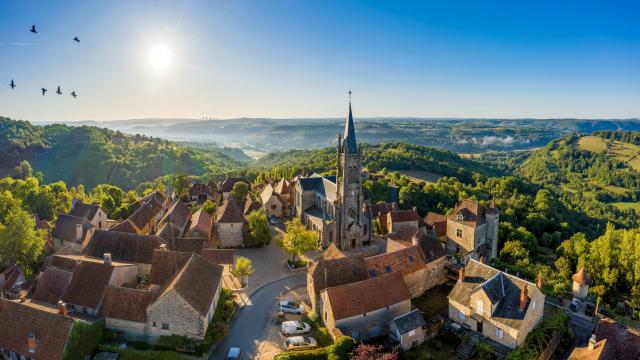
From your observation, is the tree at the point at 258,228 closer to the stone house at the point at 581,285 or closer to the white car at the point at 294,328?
the white car at the point at 294,328

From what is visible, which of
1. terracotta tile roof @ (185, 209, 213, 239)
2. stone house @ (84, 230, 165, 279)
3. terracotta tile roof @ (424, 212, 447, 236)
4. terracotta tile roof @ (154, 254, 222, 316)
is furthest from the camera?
terracotta tile roof @ (424, 212, 447, 236)

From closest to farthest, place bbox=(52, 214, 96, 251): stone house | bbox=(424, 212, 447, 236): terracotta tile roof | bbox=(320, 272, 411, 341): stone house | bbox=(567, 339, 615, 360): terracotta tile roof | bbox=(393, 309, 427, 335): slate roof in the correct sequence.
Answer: bbox=(567, 339, 615, 360): terracotta tile roof < bbox=(393, 309, 427, 335): slate roof < bbox=(320, 272, 411, 341): stone house < bbox=(52, 214, 96, 251): stone house < bbox=(424, 212, 447, 236): terracotta tile roof

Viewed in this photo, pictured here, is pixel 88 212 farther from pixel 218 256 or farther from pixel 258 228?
pixel 218 256

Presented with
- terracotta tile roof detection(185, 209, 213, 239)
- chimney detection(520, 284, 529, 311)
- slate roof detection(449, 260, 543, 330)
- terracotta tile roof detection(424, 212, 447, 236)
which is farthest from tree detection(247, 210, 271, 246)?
chimney detection(520, 284, 529, 311)

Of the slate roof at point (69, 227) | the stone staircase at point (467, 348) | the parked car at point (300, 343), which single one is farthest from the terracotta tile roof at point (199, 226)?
the stone staircase at point (467, 348)

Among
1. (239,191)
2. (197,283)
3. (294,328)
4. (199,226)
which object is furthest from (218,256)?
(239,191)

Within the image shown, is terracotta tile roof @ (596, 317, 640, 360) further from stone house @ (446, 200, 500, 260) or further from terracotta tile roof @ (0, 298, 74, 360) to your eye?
terracotta tile roof @ (0, 298, 74, 360)
